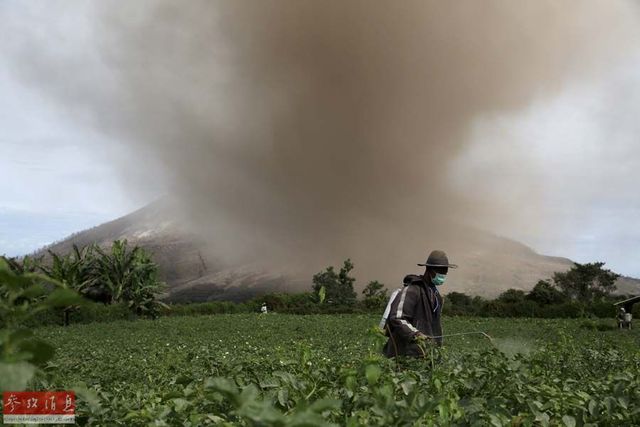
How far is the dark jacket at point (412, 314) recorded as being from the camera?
5.61 meters

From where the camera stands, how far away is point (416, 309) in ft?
19.5

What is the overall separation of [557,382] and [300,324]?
25.9 m

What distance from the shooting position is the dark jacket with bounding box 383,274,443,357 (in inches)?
221

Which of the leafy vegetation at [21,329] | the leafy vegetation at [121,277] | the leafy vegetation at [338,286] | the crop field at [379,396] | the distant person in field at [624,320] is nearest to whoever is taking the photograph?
the leafy vegetation at [21,329]

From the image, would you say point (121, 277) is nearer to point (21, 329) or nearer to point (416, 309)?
point (416, 309)

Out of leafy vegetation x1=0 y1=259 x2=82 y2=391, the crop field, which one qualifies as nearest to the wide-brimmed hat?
the crop field

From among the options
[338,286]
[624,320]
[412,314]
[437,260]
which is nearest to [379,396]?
[412,314]

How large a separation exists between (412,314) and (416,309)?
0.08 m

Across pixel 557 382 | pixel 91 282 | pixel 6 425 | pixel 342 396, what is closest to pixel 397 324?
pixel 557 382

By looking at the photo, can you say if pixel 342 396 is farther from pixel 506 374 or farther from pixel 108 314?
pixel 108 314

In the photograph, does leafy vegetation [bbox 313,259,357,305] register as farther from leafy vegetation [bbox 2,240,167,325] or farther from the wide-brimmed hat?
the wide-brimmed hat

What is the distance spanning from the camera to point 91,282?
3566 cm

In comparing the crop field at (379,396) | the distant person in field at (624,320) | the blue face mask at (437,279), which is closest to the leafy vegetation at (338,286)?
the distant person in field at (624,320)

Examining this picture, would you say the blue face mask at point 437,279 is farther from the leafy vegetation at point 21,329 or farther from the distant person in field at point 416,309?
the leafy vegetation at point 21,329
